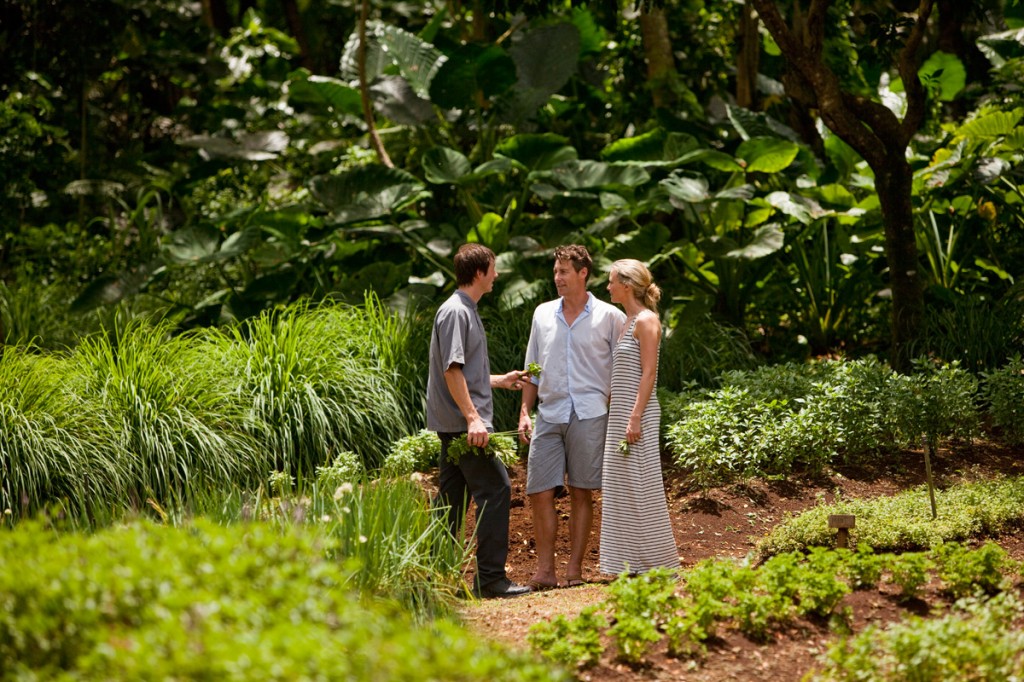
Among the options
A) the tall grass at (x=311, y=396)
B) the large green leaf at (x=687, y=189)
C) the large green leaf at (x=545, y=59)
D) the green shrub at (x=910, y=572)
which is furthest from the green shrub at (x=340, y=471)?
the large green leaf at (x=545, y=59)

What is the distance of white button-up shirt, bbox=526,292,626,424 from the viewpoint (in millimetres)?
5328

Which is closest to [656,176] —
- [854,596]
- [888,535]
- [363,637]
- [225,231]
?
[225,231]

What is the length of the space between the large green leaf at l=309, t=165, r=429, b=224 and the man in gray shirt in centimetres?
406

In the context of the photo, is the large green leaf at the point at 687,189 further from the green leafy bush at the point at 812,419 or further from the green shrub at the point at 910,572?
the green shrub at the point at 910,572

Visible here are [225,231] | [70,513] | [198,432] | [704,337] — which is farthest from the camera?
[225,231]

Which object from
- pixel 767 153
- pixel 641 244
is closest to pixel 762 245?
pixel 767 153

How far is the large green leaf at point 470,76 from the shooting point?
962 centimetres

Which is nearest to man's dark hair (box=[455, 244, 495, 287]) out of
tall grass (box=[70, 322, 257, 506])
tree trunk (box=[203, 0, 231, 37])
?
tall grass (box=[70, 322, 257, 506])

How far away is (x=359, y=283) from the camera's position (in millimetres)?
9195

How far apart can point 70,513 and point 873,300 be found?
6.72 meters

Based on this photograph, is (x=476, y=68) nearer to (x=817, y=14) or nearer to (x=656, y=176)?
(x=656, y=176)

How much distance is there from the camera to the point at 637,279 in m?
5.18

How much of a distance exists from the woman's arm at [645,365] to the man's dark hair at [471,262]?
743mm

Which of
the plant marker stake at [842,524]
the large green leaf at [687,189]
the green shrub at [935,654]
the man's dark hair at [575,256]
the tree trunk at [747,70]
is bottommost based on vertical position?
the green shrub at [935,654]
